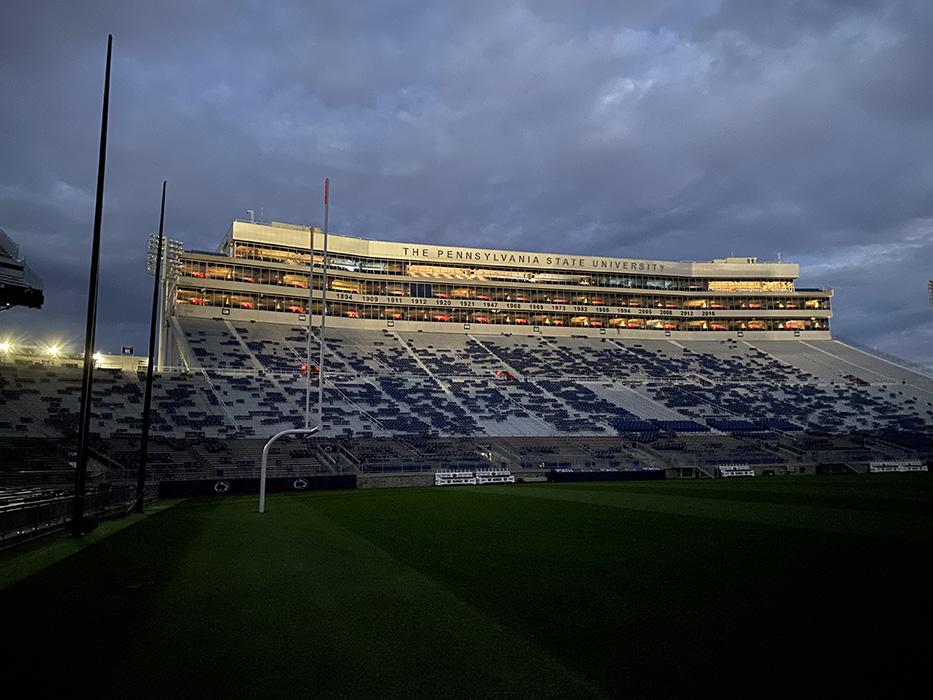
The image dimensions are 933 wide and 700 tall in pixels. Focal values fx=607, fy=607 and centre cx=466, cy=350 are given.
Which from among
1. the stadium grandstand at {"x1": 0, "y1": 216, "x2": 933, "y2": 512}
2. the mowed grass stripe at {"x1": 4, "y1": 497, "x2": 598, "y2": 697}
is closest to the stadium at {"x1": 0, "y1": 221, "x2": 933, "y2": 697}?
the mowed grass stripe at {"x1": 4, "y1": 497, "x2": 598, "y2": 697}

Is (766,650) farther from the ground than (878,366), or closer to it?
closer to it

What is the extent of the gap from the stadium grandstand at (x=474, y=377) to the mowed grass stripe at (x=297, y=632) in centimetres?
1931

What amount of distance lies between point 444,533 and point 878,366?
7469 cm

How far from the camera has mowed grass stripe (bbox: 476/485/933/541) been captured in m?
12.0

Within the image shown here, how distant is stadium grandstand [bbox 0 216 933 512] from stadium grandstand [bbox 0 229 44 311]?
24.9 feet

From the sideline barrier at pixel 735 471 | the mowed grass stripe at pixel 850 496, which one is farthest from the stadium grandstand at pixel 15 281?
the sideline barrier at pixel 735 471

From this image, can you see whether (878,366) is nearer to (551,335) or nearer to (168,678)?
(551,335)

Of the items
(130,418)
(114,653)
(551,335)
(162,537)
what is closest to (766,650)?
(114,653)

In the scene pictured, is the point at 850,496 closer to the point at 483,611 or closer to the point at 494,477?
the point at 483,611

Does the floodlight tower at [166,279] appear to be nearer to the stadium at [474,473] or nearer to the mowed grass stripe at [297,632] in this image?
the stadium at [474,473]

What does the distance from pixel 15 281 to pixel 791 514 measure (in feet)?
99.0

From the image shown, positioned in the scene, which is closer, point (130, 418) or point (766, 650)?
point (766, 650)

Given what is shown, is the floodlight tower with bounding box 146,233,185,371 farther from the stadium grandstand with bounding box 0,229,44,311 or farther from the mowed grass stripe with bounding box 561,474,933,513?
the mowed grass stripe with bounding box 561,474,933,513

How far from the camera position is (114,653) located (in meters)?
5.32
